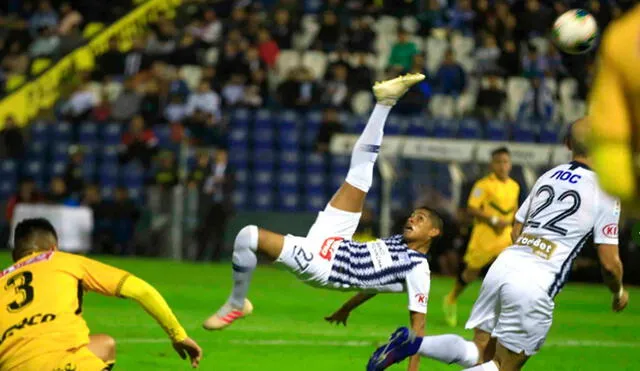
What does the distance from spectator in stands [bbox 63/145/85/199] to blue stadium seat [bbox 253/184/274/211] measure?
10.9 feet

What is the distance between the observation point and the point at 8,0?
29516 millimetres

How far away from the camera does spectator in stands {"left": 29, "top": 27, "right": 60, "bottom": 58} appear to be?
27.4m

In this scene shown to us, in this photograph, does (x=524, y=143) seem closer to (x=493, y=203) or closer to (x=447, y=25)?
(x=447, y=25)

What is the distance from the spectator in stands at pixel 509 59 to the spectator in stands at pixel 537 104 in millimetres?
849

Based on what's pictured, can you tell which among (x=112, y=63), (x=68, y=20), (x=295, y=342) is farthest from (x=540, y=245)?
(x=68, y=20)

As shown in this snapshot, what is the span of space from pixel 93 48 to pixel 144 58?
2008 millimetres

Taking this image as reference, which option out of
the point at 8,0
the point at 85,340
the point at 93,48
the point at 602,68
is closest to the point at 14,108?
the point at 93,48

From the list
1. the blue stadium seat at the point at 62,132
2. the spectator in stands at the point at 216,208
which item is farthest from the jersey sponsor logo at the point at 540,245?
the blue stadium seat at the point at 62,132

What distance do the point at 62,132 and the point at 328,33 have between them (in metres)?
5.78

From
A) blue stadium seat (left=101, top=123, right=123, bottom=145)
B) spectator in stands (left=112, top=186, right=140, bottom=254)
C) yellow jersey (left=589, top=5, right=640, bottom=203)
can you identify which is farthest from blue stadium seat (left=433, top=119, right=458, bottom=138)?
yellow jersey (left=589, top=5, right=640, bottom=203)

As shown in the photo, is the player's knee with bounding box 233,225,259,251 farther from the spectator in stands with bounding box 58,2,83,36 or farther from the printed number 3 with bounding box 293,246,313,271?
the spectator in stands with bounding box 58,2,83,36

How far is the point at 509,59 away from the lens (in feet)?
79.9

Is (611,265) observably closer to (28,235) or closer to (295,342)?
(28,235)

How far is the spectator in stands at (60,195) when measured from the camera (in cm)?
2305
